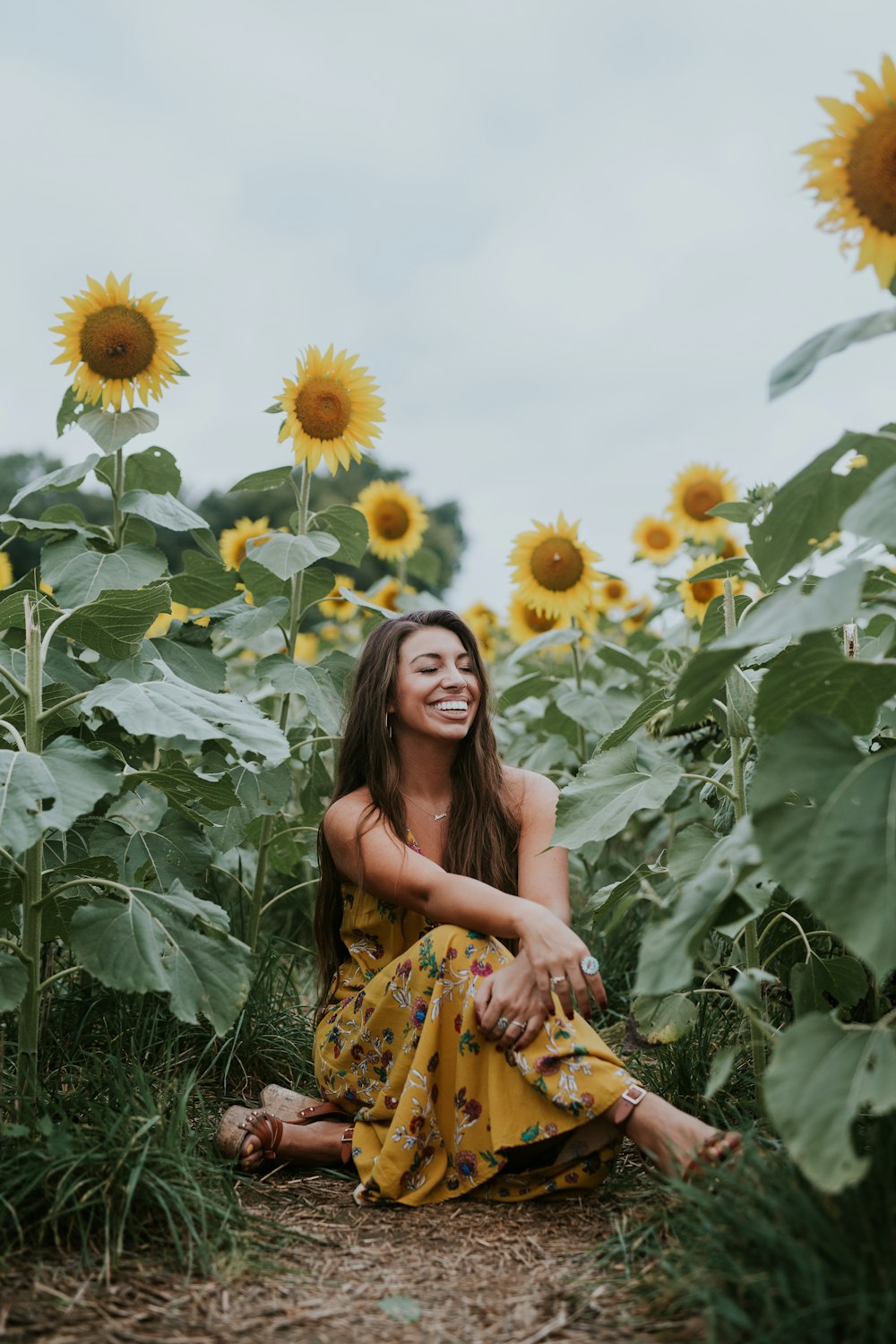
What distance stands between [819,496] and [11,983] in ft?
5.14

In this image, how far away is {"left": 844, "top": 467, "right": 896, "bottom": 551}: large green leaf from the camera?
157cm

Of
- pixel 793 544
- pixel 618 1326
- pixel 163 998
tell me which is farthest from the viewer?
pixel 163 998

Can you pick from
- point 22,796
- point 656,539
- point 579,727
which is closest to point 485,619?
point 656,539

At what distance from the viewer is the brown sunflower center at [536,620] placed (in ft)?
15.7

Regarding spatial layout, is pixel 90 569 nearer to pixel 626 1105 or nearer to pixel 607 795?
pixel 607 795

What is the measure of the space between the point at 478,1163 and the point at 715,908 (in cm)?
93

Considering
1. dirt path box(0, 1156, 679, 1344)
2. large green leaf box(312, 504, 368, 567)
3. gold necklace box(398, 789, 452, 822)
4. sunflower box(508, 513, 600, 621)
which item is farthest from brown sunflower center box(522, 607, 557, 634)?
dirt path box(0, 1156, 679, 1344)

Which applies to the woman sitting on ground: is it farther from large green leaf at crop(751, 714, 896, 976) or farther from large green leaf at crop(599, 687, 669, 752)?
large green leaf at crop(751, 714, 896, 976)

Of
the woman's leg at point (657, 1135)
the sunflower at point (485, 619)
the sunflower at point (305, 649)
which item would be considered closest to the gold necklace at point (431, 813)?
the woman's leg at point (657, 1135)

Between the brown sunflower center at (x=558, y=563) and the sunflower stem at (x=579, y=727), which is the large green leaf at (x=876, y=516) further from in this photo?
the brown sunflower center at (x=558, y=563)

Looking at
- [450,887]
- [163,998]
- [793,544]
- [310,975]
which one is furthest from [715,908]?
[310,975]

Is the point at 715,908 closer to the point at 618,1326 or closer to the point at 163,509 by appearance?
the point at 618,1326

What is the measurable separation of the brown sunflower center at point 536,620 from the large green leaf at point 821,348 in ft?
9.69

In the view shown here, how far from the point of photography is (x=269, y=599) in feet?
10.8
